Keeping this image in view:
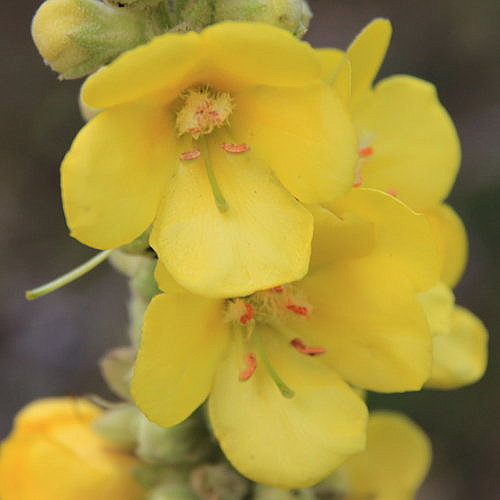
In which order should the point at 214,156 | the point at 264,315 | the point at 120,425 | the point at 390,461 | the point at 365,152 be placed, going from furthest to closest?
the point at 390,461 → the point at 120,425 → the point at 365,152 → the point at 264,315 → the point at 214,156

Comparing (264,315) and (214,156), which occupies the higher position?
(214,156)

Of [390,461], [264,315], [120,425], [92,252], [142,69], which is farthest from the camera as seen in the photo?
[92,252]

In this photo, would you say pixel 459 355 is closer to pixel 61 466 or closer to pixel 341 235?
pixel 341 235

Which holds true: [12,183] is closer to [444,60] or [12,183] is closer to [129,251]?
[444,60]

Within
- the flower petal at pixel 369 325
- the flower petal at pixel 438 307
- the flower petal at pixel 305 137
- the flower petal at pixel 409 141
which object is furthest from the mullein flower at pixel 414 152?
the flower petal at pixel 305 137

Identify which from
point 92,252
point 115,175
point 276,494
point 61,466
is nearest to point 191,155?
point 115,175

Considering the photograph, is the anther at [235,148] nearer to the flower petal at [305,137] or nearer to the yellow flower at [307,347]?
the flower petal at [305,137]

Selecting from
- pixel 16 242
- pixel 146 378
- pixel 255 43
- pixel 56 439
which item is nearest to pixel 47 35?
pixel 255 43
